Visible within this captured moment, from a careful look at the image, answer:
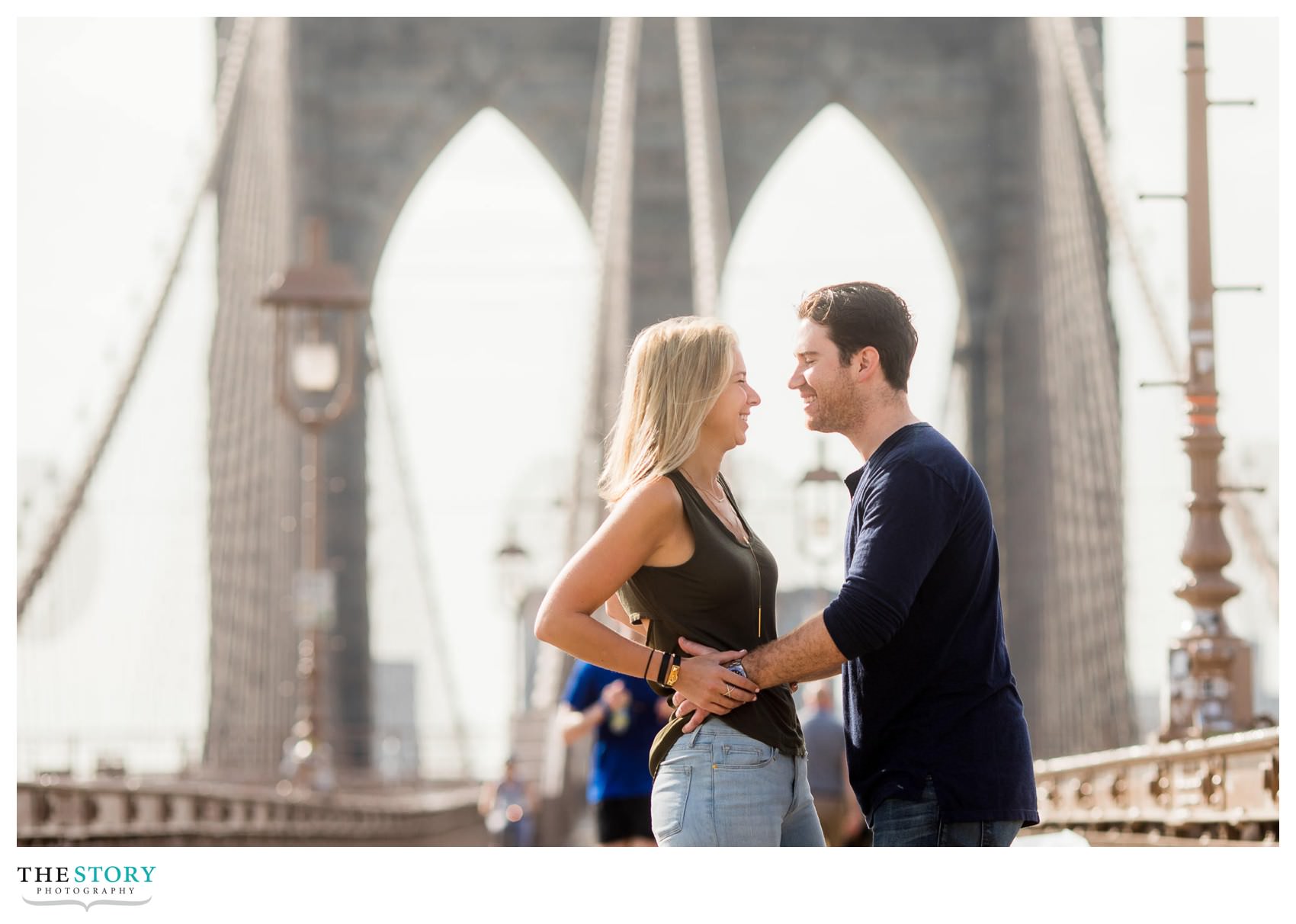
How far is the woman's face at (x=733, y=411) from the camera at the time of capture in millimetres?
3711

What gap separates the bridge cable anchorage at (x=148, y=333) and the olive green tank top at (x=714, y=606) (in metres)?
10.5

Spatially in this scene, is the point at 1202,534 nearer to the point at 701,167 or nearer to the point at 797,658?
the point at 797,658

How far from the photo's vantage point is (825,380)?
3.72 metres

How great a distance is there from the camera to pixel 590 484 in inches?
892

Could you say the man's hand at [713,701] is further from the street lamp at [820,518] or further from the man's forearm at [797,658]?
the street lamp at [820,518]

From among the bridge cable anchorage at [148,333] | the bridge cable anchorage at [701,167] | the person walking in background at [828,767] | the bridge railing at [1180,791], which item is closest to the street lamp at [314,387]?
the bridge cable anchorage at [148,333]

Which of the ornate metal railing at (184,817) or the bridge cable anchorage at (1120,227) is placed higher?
the bridge cable anchorage at (1120,227)

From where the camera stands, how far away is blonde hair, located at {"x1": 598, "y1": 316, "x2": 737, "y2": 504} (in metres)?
3.68

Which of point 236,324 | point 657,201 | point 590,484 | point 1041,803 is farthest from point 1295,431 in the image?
point 657,201

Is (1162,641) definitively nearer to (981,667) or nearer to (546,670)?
(546,670)

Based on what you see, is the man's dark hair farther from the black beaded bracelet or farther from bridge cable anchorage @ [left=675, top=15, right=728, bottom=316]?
bridge cable anchorage @ [left=675, top=15, right=728, bottom=316]

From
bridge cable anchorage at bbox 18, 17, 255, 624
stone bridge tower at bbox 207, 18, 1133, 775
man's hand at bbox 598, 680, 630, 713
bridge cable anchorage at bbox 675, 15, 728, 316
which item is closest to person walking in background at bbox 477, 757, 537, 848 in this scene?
bridge cable anchorage at bbox 18, 17, 255, 624

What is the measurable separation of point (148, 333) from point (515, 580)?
157 inches

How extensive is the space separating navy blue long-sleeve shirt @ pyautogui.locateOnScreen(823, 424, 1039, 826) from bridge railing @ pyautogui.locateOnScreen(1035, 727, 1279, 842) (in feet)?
5.59
